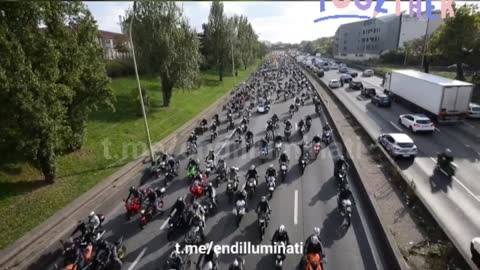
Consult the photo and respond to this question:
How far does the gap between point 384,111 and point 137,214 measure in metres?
27.4

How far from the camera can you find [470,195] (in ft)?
46.6

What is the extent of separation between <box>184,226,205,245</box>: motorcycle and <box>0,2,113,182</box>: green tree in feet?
27.0

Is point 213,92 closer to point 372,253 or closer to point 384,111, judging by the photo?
point 384,111

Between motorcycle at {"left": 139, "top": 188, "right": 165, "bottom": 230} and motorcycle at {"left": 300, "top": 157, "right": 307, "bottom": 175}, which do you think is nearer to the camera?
motorcycle at {"left": 139, "top": 188, "right": 165, "bottom": 230}

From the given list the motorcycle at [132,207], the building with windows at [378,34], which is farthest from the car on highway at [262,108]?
the building with windows at [378,34]

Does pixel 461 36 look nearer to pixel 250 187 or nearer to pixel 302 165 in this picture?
pixel 302 165

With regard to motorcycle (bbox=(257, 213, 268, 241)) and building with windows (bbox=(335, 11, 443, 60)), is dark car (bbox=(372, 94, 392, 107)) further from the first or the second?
building with windows (bbox=(335, 11, 443, 60))

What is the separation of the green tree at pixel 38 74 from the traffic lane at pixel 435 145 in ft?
59.5

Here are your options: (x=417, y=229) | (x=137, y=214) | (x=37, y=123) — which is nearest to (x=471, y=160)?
(x=417, y=229)

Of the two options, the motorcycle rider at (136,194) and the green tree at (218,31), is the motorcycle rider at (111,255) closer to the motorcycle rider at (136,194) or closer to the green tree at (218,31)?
the motorcycle rider at (136,194)

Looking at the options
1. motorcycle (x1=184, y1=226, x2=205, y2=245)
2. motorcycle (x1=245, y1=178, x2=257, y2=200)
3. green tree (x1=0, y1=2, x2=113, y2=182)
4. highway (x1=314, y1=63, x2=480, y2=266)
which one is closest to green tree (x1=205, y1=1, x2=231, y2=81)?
highway (x1=314, y1=63, x2=480, y2=266)

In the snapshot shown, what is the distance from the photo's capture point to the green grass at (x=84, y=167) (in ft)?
43.5

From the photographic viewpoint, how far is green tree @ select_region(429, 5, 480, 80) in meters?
36.9

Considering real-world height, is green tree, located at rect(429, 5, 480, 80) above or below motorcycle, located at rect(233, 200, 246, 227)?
above
